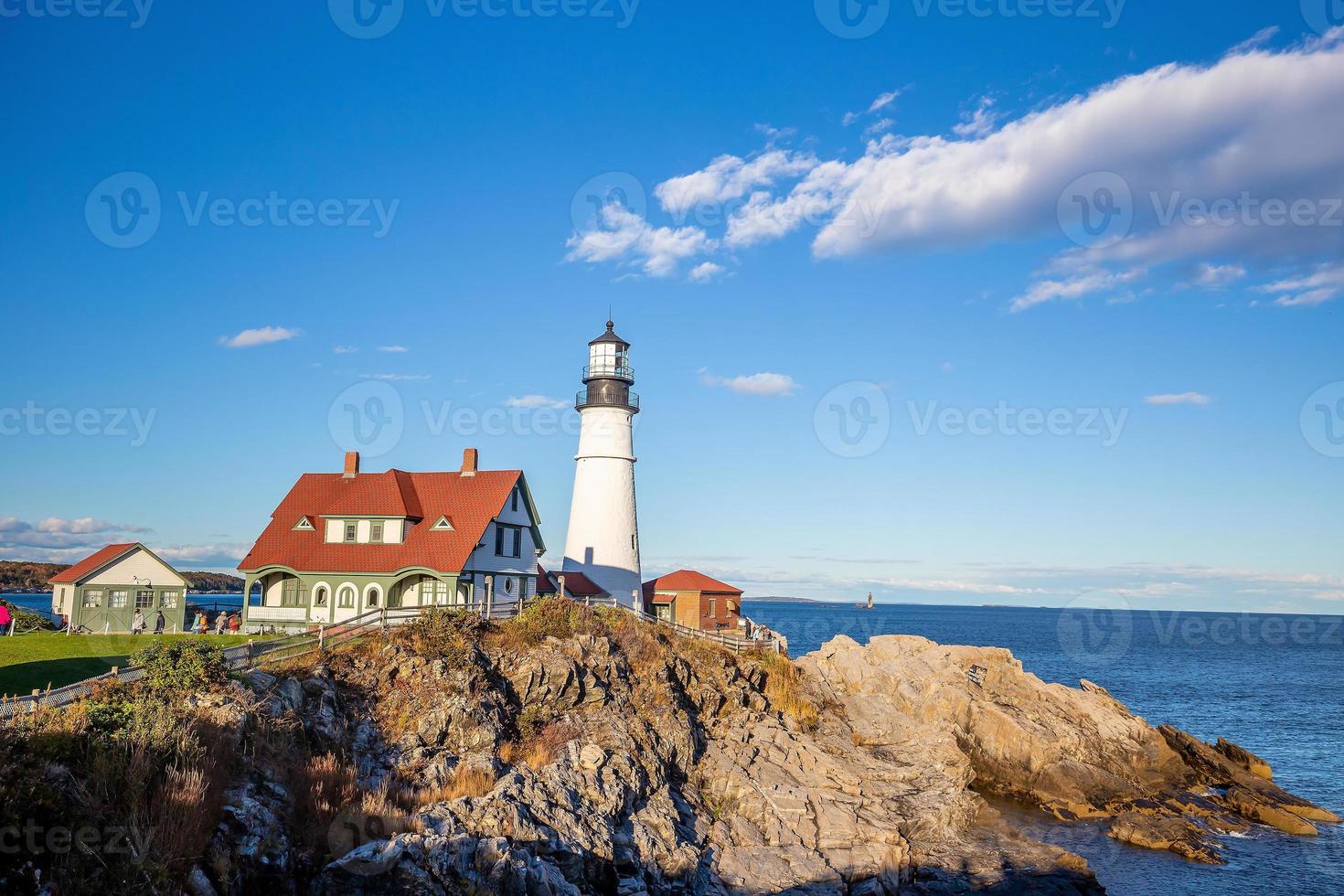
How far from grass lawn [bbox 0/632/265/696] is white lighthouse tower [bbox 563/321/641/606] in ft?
49.3

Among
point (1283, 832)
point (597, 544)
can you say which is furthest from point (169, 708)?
point (1283, 832)

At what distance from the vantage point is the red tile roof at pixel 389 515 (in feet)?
111

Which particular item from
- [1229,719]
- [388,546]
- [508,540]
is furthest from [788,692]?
[1229,719]

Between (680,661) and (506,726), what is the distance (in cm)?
873

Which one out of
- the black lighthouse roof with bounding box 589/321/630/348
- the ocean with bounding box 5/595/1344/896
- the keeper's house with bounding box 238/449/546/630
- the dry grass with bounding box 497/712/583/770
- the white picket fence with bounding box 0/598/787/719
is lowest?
the ocean with bounding box 5/595/1344/896

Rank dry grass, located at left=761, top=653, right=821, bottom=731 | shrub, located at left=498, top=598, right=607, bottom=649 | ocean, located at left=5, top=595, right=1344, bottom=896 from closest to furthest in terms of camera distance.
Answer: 1. ocean, located at left=5, top=595, right=1344, bottom=896
2. shrub, located at left=498, top=598, right=607, bottom=649
3. dry grass, located at left=761, top=653, right=821, bottom=731

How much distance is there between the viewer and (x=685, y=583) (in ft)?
145

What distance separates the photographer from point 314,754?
770 inches

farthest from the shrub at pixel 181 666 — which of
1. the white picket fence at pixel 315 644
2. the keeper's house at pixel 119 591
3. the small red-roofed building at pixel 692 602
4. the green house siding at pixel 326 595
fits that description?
the small red-roofed building at pixel 692 602

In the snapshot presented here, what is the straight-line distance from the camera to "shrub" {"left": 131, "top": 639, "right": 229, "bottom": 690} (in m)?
18.0

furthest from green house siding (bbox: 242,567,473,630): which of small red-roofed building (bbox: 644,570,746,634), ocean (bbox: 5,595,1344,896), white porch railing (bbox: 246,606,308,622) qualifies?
ocean (bbox: 5,595,1344,896)

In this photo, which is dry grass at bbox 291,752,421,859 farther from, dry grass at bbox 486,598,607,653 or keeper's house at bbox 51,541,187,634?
keeper's house at bbox 51,541,187,634

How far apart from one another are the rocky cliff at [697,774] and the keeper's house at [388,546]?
20.4 feet

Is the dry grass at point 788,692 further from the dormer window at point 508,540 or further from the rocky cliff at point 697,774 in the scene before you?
the dormer window at point 508,540
